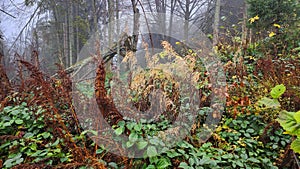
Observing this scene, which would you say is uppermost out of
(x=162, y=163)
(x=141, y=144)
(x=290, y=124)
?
(x=290, y=124)

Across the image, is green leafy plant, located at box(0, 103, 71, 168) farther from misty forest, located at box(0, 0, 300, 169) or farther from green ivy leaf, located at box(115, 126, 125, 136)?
green ivy leaf, located at box(115, 126, 125, 136)

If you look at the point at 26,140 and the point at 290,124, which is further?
the point at 26,140

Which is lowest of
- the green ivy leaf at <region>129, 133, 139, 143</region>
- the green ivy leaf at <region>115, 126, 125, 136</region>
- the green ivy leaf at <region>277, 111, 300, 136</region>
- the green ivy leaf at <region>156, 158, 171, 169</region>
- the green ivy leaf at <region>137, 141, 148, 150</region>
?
the green ivy leaf at <region>156, 158, 171, 169</region>

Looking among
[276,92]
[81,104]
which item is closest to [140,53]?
[81,104]

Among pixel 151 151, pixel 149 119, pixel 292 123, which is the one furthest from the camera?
pixel 149 119

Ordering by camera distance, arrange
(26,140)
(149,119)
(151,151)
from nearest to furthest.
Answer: (151,151)
(26,140)
(149,119)

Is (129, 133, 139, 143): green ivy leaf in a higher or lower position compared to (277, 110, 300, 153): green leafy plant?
lower

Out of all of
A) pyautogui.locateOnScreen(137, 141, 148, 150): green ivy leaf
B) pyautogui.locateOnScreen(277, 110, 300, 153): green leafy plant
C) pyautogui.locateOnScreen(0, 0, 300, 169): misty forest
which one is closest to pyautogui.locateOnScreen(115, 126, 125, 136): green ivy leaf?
pyautogui.locateOnScreen(0, 0, 300, 169): misty forest

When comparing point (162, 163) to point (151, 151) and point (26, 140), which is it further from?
point (26, 140)

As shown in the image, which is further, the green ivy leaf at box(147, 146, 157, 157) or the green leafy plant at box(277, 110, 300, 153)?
the green ivy leaf at box(147, 146, 157, 157)

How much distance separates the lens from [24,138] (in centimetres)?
142

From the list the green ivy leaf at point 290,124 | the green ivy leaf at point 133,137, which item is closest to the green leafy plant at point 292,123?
the green ivy leaf at point 290,124

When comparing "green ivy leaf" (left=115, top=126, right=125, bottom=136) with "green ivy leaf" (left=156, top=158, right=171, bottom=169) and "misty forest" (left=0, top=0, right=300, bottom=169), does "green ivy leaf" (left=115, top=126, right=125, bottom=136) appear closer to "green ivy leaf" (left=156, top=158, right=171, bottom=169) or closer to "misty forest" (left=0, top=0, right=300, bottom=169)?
"misty forest" (left=0, top=0, right=300, bottom=169)

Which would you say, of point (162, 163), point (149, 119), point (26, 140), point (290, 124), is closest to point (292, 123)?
point (290, 124)
